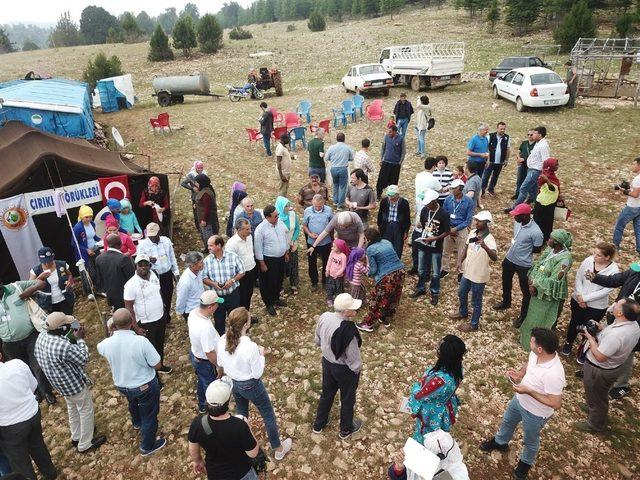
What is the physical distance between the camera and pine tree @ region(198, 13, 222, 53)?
41.7 meters

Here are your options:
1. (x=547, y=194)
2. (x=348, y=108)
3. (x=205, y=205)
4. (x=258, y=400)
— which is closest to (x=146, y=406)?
(x=258, y=400)

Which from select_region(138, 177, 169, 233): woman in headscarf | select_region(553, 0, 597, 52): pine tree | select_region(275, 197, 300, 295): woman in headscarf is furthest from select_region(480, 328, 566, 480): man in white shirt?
select_region(553, 0, 597, 52): pine tree

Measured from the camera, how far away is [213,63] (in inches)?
1522

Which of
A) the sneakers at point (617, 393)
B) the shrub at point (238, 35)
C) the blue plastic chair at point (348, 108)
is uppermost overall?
the shrub at point (238, 35)

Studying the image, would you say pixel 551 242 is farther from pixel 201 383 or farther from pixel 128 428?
pixel 128 428

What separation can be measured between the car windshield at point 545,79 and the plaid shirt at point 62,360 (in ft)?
58.5

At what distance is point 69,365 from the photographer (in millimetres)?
4230

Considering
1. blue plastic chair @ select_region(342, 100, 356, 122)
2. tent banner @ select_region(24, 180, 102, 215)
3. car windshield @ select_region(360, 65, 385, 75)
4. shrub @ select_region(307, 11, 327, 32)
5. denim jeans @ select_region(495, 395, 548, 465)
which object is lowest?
denim jeans @ select_region(495, 395, 548, 465)

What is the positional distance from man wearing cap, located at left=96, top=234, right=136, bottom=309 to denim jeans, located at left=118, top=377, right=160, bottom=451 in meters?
1.69

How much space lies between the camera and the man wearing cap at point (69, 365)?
161 inches

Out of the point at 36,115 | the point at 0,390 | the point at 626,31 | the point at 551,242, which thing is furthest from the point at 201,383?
the point at 626,31

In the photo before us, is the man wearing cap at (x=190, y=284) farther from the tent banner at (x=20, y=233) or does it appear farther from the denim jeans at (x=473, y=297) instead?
the tent banner at (x=20, y=233)

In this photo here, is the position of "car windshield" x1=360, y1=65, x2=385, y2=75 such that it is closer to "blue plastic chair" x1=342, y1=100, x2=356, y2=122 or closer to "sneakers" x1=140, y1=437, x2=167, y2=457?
"blue plastic chair" x1=342, y1=100, x2=356, y2=122

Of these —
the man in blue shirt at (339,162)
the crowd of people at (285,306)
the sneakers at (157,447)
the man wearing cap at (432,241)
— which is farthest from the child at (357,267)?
the man in blue shirt at (339,162)
